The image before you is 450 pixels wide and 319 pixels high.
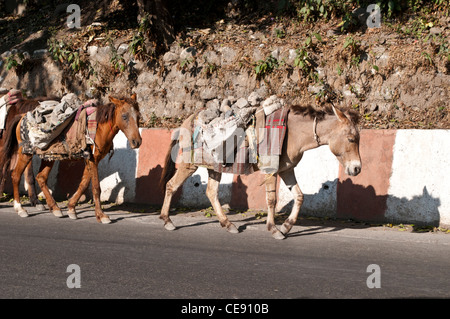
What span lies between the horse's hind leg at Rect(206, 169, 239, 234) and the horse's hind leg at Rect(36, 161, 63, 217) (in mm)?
2777

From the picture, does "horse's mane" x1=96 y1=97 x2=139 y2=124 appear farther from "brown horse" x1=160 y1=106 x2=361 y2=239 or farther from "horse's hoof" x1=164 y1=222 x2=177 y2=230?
"horse's hoof" x1=164 y1=222 x2=177 y2=230

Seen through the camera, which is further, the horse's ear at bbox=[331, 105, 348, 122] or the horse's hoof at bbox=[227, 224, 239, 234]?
the horse's hoof at bbox=[227, 224, 239, 234]

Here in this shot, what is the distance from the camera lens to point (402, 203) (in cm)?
959

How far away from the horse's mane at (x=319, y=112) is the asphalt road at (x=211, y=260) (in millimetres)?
1729

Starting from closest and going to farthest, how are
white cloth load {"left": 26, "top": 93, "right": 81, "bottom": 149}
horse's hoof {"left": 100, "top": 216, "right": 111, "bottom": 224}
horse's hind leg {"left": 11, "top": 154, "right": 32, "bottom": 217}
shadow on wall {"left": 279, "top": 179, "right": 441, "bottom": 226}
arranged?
shadow on wall {"left": 279, "top": 179, "right": 441, "bottom": 226} < horse's hoof {"left": 100, "top": 216, "right": 111, "bottom": 224} < white cloth load {"left": 26, "top": 93, "right": 81, "bottom": 149} < horse's hind leg {"left": 11, "top": 154, "right": 32, "bottom": 217}

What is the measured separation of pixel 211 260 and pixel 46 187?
4942 mm

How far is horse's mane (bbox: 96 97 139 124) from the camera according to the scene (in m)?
9.99

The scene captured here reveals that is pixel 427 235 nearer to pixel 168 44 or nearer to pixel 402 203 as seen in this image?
pixel 402 203

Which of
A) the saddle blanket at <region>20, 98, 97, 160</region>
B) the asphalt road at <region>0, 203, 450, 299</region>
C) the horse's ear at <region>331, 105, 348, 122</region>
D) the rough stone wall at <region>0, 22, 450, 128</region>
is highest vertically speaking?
the rough stone wall at <region>0, 22, 450, 128</region>

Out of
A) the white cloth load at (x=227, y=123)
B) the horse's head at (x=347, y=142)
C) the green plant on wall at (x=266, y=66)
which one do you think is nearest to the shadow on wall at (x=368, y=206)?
the horse's head at (x=347, y=142)

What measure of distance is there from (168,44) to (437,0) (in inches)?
267

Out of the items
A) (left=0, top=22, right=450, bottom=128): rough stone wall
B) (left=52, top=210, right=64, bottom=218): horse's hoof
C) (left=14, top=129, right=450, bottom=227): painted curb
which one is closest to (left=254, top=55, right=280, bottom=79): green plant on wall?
(left=0, top=22, right=450, bottom=128): rough stone wall
